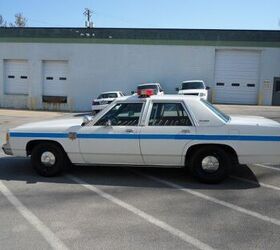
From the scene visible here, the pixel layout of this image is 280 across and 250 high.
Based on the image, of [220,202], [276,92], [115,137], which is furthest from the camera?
[276,92]

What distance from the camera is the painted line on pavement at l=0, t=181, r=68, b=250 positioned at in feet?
14.6

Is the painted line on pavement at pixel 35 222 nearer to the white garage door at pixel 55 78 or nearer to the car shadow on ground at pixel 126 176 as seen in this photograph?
the car shadow on ground at pixel 126 176

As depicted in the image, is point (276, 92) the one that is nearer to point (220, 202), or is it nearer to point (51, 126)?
point (51, 126)

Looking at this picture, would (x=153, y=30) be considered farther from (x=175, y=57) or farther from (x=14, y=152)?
(x=14, y=152)

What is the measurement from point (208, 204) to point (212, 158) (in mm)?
1192

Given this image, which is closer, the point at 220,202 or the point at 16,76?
the point at 220,202

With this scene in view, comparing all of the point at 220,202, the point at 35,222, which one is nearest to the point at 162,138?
the point at 220,202

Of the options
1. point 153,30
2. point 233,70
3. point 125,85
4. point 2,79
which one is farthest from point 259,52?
point 2,79

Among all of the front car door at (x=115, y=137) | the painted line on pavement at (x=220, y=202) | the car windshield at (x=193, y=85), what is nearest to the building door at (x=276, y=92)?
the car windshield at (x=193, y=85)

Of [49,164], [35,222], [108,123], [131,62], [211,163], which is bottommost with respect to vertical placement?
[35,222]

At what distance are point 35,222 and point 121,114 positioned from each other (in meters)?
2.66

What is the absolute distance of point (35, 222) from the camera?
A: 5.11 metres

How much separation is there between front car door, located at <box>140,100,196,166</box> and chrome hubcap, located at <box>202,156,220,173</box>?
391mm

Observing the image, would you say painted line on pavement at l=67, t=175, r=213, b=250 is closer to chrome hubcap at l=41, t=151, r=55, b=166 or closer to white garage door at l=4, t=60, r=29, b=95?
chrome hubcap at l=41, t=151, r=55, b=166
